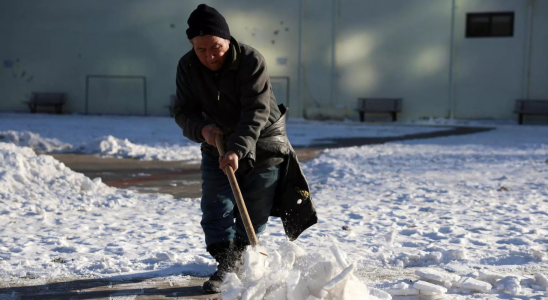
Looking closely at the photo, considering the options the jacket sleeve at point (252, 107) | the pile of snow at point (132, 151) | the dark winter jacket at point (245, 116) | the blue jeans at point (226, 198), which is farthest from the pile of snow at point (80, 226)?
the pile of snow at point (132, 151)

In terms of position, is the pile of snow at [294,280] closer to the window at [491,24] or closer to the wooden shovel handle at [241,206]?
the wooden shovel handle at [241,206]

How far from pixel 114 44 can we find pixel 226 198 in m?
18.1

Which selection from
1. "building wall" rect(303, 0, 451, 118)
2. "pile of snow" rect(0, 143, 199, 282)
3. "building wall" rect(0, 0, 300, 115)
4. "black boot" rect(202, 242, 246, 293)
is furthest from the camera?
"building wall" rect(0, 0, 300, 115)

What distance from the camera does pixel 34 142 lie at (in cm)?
1103

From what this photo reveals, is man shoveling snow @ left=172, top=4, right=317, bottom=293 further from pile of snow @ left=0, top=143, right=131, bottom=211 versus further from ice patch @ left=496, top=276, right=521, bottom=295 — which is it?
pile of snow @ left=0, top=143, right=131, bottom=211

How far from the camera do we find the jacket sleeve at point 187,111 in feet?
10.8

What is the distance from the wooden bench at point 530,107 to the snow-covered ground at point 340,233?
9.34m

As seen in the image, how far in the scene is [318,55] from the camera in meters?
19.2

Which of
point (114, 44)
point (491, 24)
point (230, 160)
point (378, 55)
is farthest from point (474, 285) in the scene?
point (114, 44)

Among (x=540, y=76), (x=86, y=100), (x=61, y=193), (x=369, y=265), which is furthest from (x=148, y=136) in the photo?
(x=540, y=76)

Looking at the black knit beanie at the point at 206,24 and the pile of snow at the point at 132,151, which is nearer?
the black knit beanie at the point at 206,24

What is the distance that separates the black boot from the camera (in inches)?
134

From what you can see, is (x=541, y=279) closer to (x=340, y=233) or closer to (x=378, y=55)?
(x=340, y=233)

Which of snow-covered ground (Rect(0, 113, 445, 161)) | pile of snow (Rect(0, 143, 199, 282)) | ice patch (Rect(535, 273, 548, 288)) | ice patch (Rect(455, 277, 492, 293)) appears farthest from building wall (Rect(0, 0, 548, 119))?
ice patch (Rect(455, 277, 492, 293))
